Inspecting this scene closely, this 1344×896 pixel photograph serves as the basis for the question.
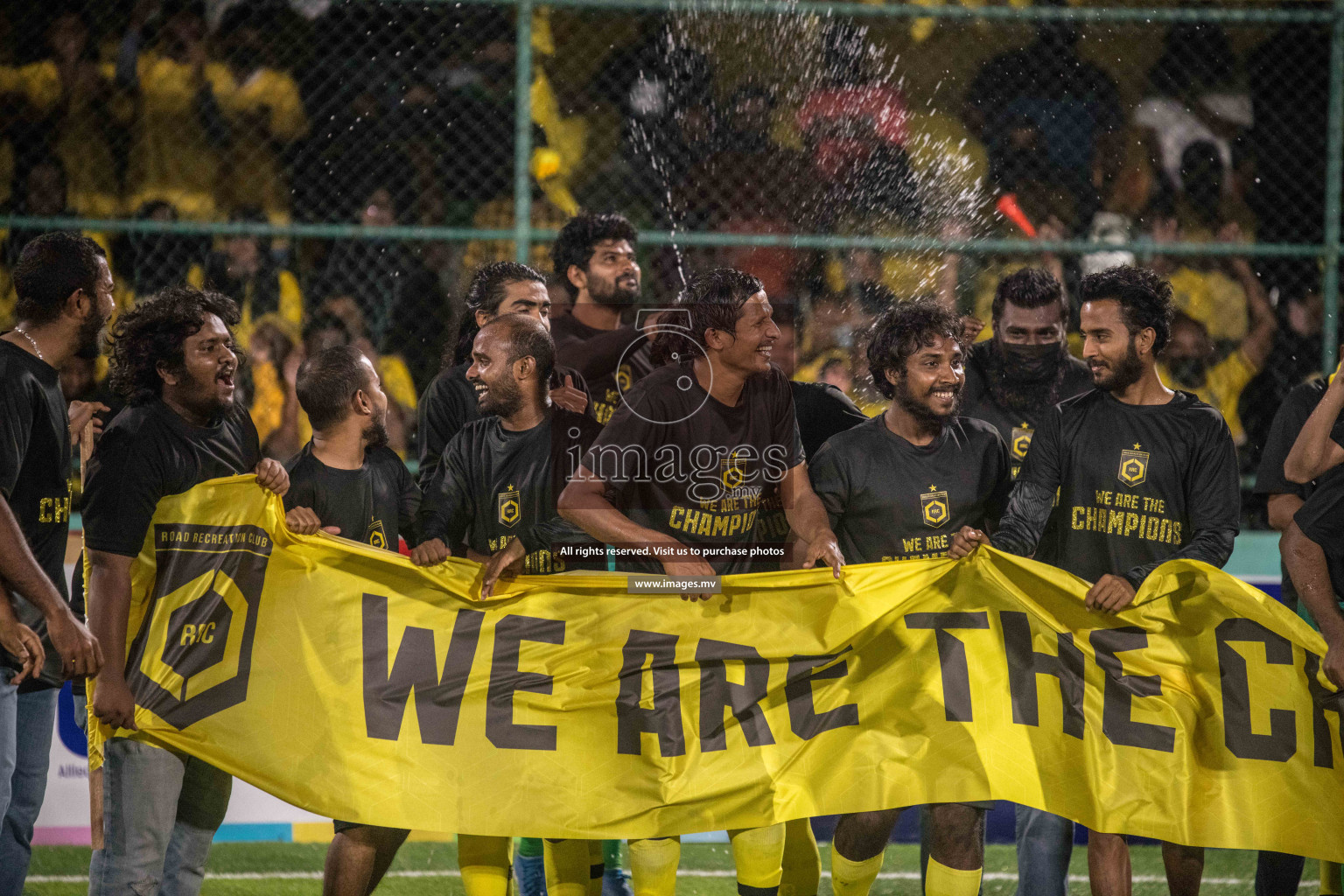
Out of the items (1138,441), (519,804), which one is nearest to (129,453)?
(519,804)

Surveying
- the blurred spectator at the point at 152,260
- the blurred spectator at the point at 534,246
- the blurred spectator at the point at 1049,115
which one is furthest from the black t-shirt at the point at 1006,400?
the blurred spectator at the point at 152,260

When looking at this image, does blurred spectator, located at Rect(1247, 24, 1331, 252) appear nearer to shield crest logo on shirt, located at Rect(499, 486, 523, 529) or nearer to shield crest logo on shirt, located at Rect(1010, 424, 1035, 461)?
shield crest logo on shirt, located at Rect(1010, 424, 1035, 461)

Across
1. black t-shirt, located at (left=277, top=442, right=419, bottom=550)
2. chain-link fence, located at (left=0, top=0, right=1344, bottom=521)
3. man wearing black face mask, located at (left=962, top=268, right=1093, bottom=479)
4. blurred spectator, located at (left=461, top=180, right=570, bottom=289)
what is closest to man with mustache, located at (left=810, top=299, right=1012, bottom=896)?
man wearing black face mask, located at (left=962, top=268, right=1093, bottom=479)

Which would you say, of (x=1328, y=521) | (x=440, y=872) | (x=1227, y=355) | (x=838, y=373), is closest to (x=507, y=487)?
(x=440, y=872)

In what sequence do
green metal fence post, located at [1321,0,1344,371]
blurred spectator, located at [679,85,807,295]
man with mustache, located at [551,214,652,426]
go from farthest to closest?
blurred spectator, located at [679,85,807,295]
green metal fence post, located at [1321,0,1344,371]
man with mustache, located at [551,214,652,426]

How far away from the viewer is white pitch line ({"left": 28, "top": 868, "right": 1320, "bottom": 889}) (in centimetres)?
520

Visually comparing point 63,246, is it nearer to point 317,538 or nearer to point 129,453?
point 129,453

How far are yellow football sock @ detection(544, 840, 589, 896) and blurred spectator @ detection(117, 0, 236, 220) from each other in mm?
4672

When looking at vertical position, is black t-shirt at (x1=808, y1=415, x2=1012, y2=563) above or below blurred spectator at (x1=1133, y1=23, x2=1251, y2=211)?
below

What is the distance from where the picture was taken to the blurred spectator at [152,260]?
258 inches

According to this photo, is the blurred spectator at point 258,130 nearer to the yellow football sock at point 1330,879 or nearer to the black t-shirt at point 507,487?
the black t-shirt at point 507,487

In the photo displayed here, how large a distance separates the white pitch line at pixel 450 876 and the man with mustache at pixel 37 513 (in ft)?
4.71

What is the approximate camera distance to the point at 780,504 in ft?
13.9

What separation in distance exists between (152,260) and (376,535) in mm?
3262
